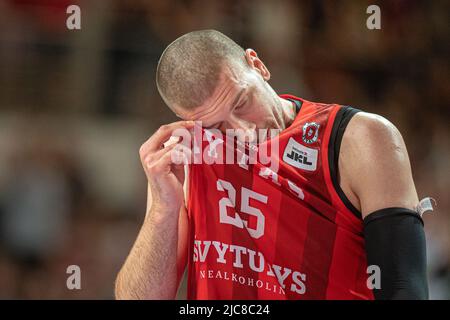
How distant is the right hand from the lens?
6.91ft

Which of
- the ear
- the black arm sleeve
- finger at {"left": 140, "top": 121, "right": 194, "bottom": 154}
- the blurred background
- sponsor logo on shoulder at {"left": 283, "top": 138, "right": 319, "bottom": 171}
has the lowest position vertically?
the black arm sleeve

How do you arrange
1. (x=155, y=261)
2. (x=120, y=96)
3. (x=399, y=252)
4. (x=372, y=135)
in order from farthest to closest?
(x=120, y=96) < (x=155, y=261) < (x=372, y=135) < (x=399, y=252)

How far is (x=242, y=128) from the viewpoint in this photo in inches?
83.7

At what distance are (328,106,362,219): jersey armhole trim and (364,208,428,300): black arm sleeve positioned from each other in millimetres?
127

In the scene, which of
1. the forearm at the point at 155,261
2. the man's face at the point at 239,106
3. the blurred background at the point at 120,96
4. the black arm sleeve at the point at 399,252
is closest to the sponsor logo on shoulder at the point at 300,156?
the man's face at the point at 239,106

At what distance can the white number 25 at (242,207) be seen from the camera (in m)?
2.11

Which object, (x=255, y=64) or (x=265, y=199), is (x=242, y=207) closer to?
(x=265, y=199)

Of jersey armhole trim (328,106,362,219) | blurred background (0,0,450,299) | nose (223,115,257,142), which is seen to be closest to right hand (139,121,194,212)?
nose (223,115,257,142)

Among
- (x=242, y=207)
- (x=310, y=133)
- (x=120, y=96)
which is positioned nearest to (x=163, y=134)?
(x=242, y=207)

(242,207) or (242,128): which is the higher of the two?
(242,128)

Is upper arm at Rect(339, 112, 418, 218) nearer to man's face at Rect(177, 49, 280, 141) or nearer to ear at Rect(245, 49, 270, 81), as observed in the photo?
man's face at Rect(177, 49, 280, 141)

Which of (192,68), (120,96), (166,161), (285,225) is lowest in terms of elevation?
(285,225)

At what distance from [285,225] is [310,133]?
1.02 ft
